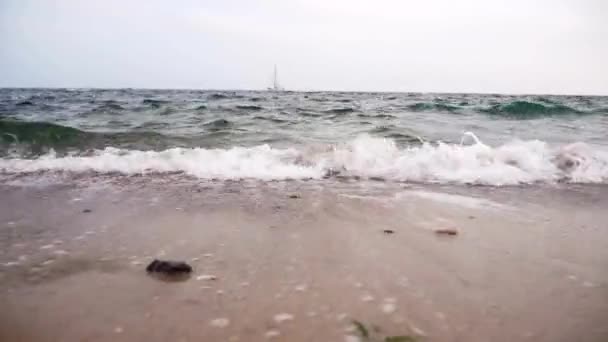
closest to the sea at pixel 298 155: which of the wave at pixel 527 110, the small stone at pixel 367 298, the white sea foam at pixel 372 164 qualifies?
the white sea foam at pixel 372 164

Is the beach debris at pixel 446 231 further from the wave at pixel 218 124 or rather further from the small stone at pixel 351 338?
the wave at pixel 218 124

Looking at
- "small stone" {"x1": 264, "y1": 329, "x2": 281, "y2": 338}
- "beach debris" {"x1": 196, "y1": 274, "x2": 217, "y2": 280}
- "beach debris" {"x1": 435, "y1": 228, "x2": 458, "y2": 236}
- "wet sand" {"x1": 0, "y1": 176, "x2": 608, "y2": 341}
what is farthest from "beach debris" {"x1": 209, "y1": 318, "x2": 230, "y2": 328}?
"beach debris" {"x1": 435, "y1": 228, "x2": 458, "y2": 236}

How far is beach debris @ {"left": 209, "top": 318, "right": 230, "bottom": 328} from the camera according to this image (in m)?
1.54

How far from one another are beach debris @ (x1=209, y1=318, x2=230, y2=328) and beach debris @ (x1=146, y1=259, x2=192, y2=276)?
0.50 m

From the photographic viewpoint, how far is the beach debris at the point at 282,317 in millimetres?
1579

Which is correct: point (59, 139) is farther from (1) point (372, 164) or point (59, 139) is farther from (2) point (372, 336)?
(2) point (372, 336)

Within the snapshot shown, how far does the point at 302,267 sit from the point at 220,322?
626 mm

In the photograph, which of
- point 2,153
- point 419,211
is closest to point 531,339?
point 419,211

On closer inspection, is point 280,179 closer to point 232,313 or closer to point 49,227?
point 49,227

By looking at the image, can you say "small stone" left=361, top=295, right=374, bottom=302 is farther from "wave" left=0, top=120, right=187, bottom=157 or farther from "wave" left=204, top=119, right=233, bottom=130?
"wave" left=204, top=119, right=233, bottom=130

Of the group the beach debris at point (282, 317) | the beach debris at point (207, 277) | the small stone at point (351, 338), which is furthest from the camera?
the beach debris at point (207, 277)

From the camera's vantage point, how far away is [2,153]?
19.9 ft

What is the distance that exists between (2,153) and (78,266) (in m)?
5.24

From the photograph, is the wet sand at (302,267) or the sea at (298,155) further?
the sea at (298,155)
